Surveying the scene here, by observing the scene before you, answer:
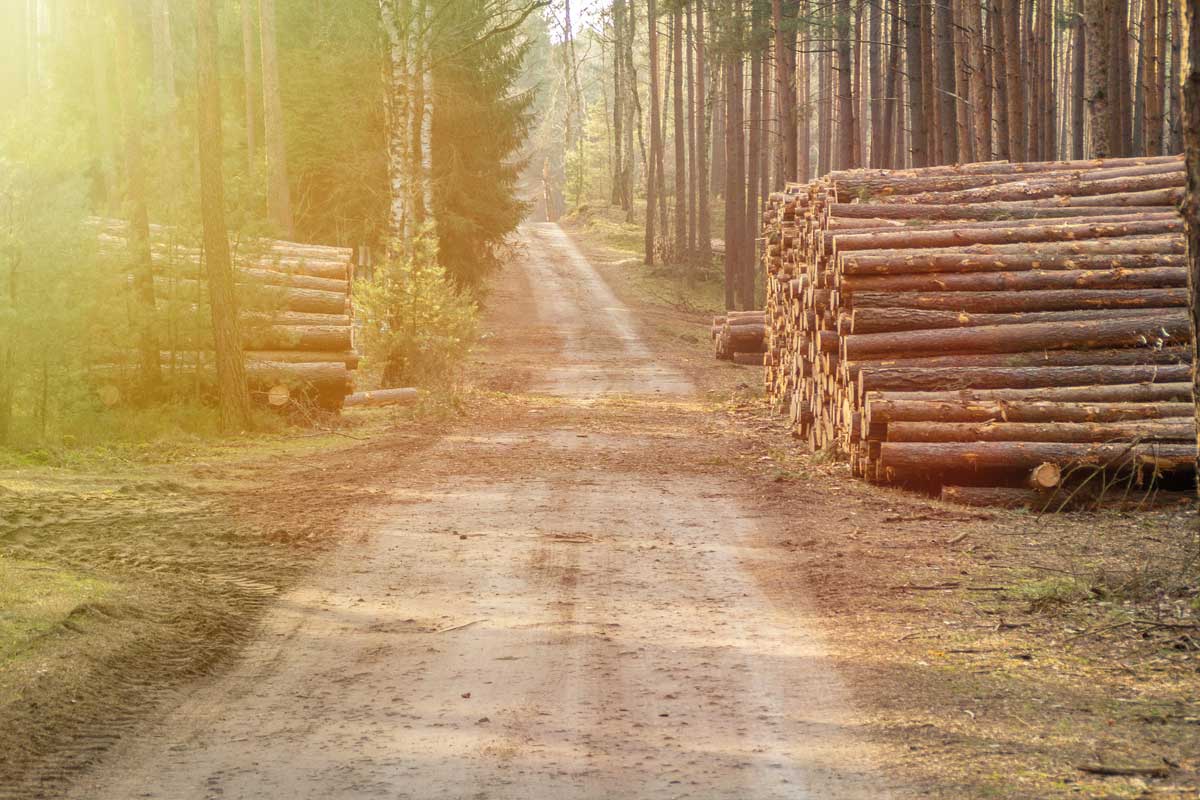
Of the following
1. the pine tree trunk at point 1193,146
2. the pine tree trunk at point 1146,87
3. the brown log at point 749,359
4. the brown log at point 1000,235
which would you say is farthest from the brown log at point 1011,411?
the pine tree trunk at point 1146,87

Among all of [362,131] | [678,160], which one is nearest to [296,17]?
[362,131]

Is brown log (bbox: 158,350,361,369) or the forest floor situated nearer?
the forest floor

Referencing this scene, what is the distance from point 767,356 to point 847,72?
12861 mm

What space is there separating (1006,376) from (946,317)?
1.00m

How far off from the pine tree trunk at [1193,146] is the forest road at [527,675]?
107 inches

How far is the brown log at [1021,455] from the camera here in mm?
10102

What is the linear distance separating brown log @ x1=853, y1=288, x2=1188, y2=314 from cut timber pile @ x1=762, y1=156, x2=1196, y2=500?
2 cm

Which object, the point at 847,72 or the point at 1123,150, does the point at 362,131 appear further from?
the point at 1123,150

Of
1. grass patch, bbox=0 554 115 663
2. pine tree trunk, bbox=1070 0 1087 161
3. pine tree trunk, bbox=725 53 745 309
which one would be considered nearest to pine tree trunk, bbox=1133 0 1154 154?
pine tree trunk, bbox=1070 0 1087 161

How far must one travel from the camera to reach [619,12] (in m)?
50.8

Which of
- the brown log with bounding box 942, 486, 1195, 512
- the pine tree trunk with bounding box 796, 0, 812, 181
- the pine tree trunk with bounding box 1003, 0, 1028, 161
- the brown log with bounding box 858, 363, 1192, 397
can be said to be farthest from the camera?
the pine tree trunk with bounding box 796, 0, 812, 181

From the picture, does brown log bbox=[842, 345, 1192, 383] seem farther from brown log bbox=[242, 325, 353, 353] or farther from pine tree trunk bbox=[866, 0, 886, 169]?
pine tree trunk bbox=[866, 0, 886, 169]

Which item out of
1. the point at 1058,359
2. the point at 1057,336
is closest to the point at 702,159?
the point at 1057,336

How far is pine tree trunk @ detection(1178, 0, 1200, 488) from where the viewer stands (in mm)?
6602
